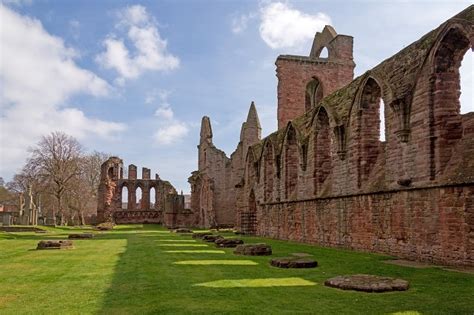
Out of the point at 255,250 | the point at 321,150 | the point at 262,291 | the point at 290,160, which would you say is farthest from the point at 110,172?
the point at 262,291

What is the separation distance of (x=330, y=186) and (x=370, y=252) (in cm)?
387

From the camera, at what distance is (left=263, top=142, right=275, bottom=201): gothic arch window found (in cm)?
2158

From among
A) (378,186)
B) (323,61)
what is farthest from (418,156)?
(323,61)

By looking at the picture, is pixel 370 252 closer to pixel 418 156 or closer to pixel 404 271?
pixel 418 156

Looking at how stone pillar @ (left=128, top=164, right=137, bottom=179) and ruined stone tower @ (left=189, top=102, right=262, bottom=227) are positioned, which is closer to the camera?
ruined stone tower @ (left=189, top=102, right=262, bottom=227)

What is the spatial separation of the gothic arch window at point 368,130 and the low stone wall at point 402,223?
909mm

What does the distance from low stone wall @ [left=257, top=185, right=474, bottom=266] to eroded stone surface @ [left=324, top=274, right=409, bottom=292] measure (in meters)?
2.88

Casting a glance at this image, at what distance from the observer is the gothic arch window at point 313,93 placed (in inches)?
1194

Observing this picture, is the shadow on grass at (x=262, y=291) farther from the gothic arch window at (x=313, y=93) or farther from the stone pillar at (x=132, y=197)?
the stone pillar at (x=132, y=197)

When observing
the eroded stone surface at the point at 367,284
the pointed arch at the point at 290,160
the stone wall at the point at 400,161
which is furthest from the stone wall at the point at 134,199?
the eroded stone surface at the point at 367,284

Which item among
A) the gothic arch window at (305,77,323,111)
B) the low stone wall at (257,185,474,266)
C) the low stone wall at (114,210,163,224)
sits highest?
the gothic arch window at (305,77,323,111)

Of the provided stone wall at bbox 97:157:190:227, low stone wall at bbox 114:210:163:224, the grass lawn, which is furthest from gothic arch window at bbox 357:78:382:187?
low stone wall at bbox 114:210:163:224

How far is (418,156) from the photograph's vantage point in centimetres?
1004

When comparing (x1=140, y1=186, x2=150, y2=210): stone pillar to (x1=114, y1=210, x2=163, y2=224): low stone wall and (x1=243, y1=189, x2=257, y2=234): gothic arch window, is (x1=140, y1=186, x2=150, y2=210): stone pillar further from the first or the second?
(x1=243, y1=189, x2=257, y2=234): gothic arch window
